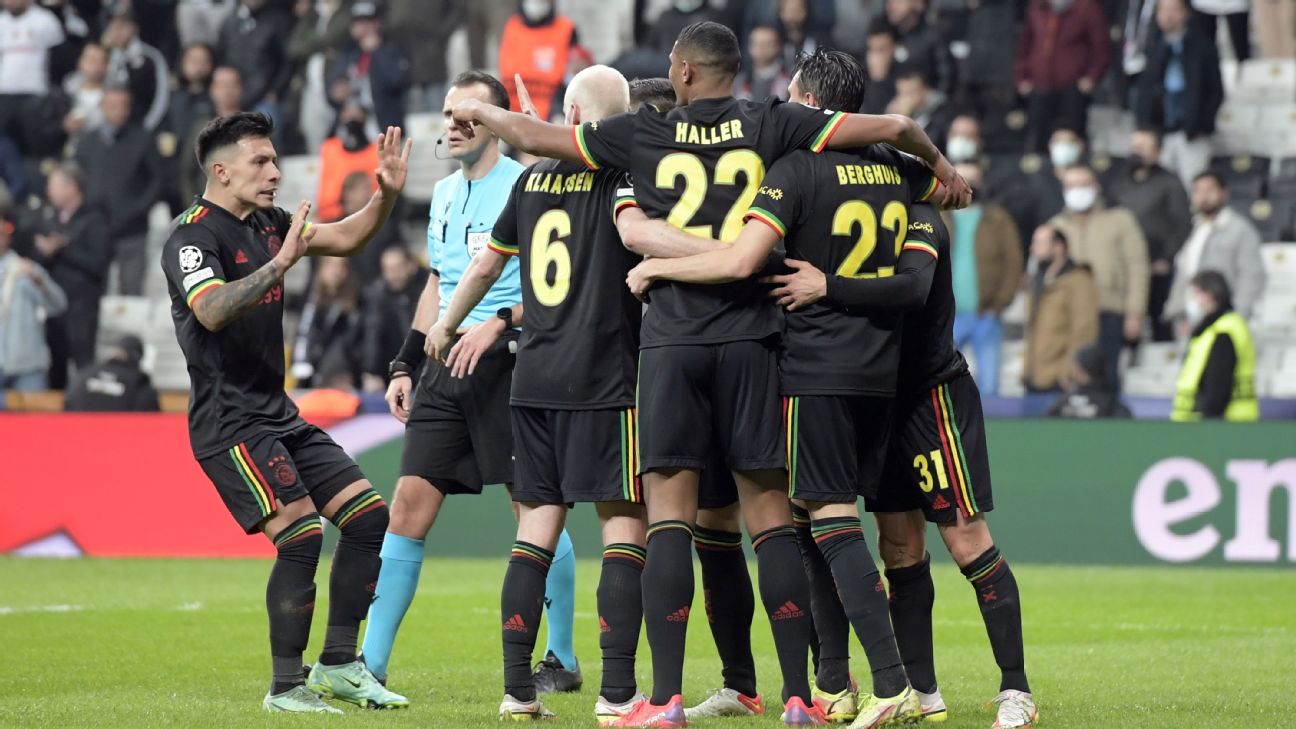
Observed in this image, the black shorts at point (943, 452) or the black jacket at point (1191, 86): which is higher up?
the black jacket at point (1191, 86)

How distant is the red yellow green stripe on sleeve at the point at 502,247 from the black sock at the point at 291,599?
3.88ft

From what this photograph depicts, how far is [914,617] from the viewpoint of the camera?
6.08m

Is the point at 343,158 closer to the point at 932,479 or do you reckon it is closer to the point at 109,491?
the point at 109,491

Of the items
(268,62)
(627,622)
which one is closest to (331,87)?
(268,62)

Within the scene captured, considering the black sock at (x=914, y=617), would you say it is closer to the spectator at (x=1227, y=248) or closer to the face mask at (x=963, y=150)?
the spectator at (x=1227, y=248)

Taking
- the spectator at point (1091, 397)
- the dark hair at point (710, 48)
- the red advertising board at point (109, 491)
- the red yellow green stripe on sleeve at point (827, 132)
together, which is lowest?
the red advertising board at point (109, 491)

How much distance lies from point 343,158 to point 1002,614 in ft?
38.8

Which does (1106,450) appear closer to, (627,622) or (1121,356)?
Answer: (1121,356)

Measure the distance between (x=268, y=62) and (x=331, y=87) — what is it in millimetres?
761

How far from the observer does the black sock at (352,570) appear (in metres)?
6.52

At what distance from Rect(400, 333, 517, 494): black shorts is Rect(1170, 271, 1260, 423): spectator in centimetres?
770

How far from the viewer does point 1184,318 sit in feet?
49.2

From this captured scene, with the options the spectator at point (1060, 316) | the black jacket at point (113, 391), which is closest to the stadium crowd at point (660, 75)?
the spectator at point (1060, 316)

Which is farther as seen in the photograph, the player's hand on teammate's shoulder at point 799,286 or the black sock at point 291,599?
the black sock at point 291,599
